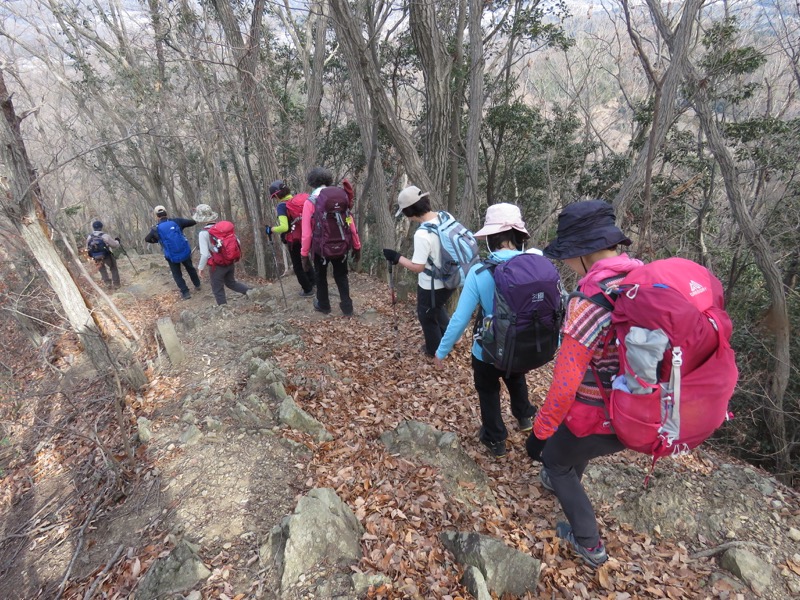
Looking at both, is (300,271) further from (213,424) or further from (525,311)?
(525,311)

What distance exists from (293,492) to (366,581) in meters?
1.03

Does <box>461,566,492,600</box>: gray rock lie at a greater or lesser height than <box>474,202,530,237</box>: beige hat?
lesser

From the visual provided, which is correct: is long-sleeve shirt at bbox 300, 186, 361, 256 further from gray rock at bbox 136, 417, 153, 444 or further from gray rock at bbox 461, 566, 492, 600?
gray rock at bbox 461, 566, 492, 600

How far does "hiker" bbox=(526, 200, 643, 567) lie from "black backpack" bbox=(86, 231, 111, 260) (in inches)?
468

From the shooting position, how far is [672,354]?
1.80 meters

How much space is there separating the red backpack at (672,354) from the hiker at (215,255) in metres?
6.33

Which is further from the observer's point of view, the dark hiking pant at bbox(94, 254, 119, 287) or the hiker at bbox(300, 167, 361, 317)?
the dark hiking pant at bbox(94, 254, 119, 287)

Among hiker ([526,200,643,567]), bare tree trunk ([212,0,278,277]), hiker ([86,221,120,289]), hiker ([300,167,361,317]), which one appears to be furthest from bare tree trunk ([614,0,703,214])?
hiker ([86,221,120,289])

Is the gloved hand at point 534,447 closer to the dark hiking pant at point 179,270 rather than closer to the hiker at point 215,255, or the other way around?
the hiker at point 215,255

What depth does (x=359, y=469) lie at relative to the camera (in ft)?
11.6

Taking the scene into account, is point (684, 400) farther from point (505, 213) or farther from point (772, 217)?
point (772, 217)

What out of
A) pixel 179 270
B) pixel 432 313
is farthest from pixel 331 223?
pixel 179 270

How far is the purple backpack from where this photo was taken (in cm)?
524

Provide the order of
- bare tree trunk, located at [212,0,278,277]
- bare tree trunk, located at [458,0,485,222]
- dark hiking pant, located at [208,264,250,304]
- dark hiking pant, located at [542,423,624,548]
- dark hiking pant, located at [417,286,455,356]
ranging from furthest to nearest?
bare tree trunk, located at [458,0,485,222] < bare tree trunk, located at [212,0,278,277] < dark hiking pant, located at [208,264,250,304] < dark hiking pant, located at [417,286,455,356] < dark hiking pant, located at [542,423,624,548]
